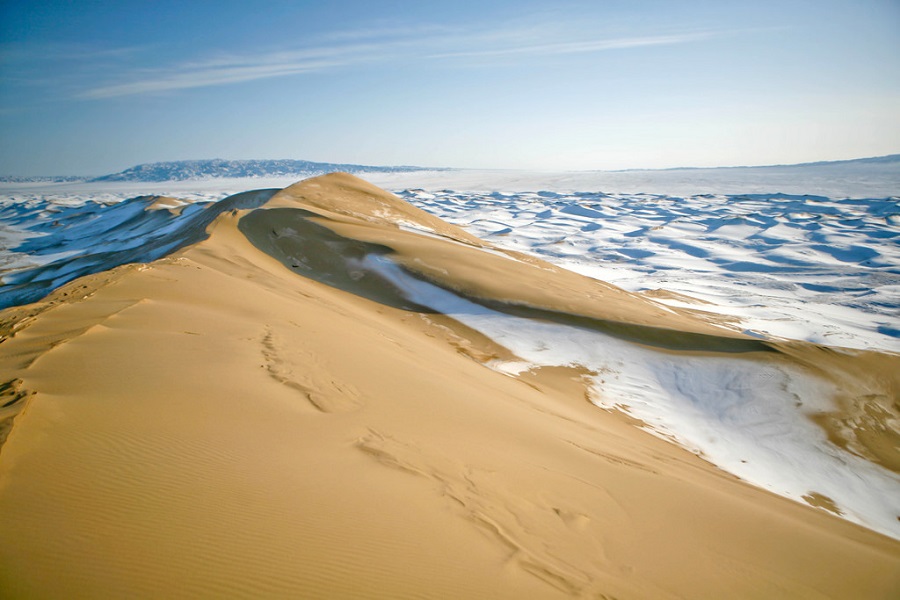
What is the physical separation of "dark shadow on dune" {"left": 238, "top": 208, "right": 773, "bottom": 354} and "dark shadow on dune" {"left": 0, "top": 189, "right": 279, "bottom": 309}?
1.91m

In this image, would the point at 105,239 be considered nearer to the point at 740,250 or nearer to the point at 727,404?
the point at 727,404

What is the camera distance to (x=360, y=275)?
36.2 feet

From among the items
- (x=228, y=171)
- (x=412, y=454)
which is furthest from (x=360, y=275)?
(x=228, y=171)

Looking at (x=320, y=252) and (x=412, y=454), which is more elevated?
(x=320, y=252)

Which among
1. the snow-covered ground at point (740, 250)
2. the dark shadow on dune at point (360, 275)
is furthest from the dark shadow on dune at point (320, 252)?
the snow-covered ground at point (740, 250)

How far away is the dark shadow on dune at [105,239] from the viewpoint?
47.2 ft

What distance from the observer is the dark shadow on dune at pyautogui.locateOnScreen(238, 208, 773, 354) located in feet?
29.5

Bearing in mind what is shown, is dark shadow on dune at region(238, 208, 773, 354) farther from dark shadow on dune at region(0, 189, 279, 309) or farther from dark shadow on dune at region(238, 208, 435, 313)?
dark shadow on dune at region(0, 189, 279, 309)

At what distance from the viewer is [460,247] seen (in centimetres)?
1327

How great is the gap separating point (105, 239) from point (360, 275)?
21130 millimetres

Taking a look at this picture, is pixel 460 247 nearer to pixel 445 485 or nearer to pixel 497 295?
pixel 497 295

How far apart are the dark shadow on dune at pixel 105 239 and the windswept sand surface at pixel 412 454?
315 inches

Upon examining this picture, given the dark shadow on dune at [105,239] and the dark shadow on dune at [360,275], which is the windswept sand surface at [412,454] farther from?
the dark shadow on dune at [105,239]

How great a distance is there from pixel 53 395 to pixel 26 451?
913 millimetres
